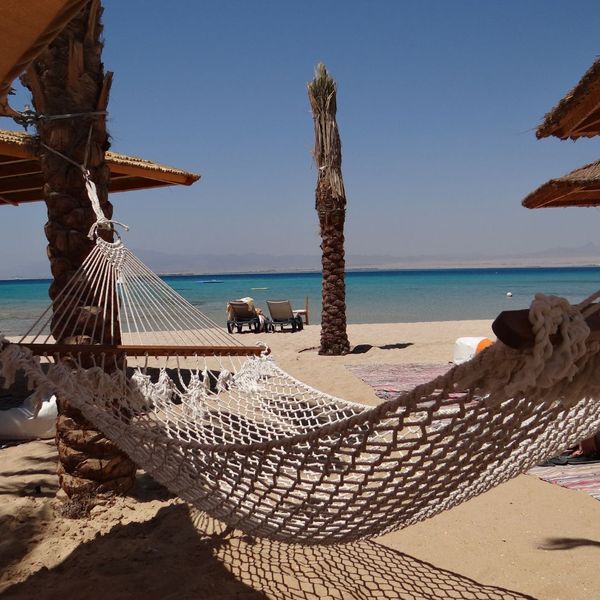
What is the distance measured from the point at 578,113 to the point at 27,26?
2083mm

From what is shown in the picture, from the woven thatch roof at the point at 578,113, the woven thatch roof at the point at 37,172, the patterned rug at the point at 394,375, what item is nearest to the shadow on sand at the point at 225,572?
the woven thatch roof at the point at 578,113

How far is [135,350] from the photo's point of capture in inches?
66.6

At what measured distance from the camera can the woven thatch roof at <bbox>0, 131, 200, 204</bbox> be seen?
10.2ft

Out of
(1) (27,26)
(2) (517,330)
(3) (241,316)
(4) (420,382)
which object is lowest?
(4) (420,382)

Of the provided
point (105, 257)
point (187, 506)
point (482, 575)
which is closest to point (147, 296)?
point (105, 257)

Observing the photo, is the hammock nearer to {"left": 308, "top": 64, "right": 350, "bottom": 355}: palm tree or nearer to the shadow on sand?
the shadow on sand

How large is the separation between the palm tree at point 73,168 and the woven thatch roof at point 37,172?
111 cm

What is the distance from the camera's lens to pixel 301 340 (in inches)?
290

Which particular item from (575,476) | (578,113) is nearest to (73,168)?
(578,113)

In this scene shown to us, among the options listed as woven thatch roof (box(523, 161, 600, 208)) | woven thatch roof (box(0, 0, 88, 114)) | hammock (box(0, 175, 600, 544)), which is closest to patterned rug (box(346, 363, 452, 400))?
woven thatch roof (box(523, 161, 600, 208))

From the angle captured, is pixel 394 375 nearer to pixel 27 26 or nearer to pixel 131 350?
pixel 131 350

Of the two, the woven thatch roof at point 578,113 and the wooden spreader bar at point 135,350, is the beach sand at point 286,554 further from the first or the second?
the woven thatch roof at point 578,113

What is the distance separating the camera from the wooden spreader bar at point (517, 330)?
24.5 inches

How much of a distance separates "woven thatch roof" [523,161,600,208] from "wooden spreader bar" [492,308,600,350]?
365 cm
